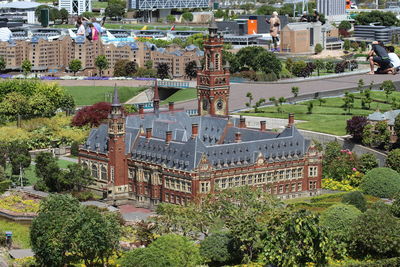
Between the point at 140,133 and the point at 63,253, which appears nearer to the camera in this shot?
the point at 63,253

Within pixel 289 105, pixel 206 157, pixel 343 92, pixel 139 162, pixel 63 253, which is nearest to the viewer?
pixel 63 253

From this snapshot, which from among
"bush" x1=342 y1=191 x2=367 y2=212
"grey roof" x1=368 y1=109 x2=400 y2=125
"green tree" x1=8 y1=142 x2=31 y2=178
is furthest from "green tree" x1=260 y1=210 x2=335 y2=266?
"grey roof" x1=368 y1=109 x2=400 y2=125

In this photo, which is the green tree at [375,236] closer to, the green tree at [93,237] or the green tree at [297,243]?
the green tree at [297,243]

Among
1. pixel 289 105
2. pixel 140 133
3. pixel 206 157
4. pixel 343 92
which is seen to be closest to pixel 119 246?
pixel 206 157

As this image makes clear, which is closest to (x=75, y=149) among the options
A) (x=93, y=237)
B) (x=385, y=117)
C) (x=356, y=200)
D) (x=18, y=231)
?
(x=18, y=231)

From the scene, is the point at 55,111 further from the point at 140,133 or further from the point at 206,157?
the point at 206,157

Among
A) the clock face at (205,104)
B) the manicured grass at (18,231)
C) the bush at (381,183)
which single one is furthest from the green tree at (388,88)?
the manicured grass at (18,231)

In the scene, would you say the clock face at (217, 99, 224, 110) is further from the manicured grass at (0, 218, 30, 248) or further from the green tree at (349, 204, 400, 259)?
the green tree at (349, 204, 400, 259)

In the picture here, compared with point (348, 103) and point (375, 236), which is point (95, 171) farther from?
point (348, 103)
